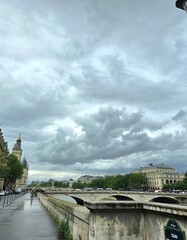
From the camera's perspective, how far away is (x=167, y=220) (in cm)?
416

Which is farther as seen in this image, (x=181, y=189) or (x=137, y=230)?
(x=181, y=189)

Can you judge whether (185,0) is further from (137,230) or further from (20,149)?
(20,149)

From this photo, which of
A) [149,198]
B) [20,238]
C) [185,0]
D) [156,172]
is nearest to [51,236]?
[20,238]

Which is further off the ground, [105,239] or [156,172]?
[156,172]

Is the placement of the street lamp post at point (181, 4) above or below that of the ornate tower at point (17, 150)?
below

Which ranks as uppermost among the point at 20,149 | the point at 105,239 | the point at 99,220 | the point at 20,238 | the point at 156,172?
the point at 20,149

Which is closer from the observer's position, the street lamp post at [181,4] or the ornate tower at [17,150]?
the street lamp post at [181,4]

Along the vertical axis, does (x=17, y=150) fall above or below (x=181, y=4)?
above

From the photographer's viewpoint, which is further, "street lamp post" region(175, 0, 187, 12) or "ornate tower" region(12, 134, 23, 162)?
"ornate tower" region(12, 134, 23, 162)

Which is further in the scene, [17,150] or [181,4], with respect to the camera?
[17,150]

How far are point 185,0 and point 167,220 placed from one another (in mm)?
4460

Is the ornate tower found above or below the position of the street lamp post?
above

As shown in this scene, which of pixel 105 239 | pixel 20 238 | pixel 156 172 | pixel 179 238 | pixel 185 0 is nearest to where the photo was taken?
pixel 179 238

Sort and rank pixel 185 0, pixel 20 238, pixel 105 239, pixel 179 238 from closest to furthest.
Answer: pixel 179 238, pixel 105 239, pixel 185 0, pixel 20 238
